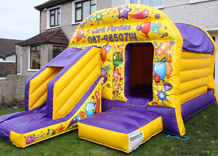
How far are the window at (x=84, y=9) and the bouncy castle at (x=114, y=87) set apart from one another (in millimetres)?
5859

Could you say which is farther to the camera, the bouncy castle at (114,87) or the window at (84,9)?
the window at (84,9)

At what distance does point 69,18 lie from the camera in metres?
11.5

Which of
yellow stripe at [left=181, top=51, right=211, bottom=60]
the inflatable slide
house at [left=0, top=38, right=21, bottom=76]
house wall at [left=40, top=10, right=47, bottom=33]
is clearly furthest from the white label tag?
house at [left=0, top=38, right=21, bottom=76]

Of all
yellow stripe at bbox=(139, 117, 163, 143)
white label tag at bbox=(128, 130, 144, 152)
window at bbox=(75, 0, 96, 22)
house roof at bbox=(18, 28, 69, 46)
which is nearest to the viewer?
white label tag at bbox=(128, 130, 144, 152)

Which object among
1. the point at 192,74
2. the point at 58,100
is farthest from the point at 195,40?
the point at 58,100

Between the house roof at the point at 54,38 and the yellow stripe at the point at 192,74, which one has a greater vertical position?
the house roof at the point at 54,38

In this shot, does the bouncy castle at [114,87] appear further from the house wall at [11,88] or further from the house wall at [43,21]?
the house wall at [43,21]

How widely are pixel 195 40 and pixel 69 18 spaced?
8.16 m

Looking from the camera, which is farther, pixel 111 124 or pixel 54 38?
pixel 54 38

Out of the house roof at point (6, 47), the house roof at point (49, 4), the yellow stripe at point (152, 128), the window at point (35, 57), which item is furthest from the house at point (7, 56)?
the yellow stripe at point (152, 128)

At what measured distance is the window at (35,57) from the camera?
12509 millimetres

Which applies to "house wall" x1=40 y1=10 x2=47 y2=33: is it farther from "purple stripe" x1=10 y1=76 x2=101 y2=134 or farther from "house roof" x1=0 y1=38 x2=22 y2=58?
"house roof" x1=0 y1=38 x2=22 y2=58

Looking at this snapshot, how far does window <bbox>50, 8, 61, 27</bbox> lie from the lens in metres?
12.3

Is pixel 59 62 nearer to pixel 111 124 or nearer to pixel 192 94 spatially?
pixel 111 124
